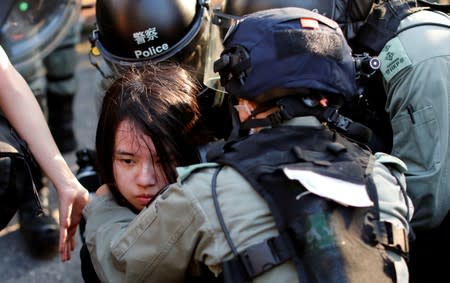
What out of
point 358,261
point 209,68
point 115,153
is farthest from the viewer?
point 209,68

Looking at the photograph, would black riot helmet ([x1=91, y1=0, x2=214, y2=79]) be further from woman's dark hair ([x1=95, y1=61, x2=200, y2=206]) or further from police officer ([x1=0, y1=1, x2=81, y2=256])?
police officer ([x1=0, y1=1, x2=81, y2=256])

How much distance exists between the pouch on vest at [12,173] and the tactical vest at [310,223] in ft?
2.46

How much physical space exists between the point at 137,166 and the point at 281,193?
64cm

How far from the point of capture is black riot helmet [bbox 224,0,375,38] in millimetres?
2379

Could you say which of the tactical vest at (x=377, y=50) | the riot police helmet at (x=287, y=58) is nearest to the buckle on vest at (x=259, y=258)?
the riot police helmet at (x=287, y=58)

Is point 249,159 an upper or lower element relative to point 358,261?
upper

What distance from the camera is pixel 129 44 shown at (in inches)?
104

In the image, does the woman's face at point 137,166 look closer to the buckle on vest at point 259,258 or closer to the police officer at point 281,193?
the police officer at point 281,193

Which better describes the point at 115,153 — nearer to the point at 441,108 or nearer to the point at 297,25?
the point at 297,25

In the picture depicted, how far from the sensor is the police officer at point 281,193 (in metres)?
1.51

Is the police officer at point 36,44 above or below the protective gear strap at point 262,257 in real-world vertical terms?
below

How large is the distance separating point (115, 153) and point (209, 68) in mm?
494

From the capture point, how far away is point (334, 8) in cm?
242

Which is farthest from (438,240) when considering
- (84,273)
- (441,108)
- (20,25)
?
(20,25)
